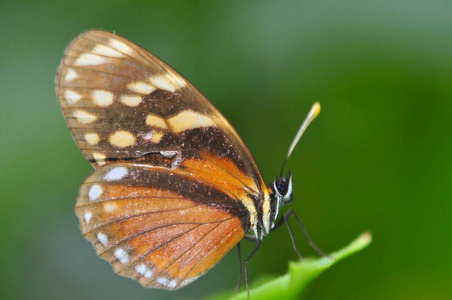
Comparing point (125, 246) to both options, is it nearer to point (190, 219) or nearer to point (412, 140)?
point (190, 219)

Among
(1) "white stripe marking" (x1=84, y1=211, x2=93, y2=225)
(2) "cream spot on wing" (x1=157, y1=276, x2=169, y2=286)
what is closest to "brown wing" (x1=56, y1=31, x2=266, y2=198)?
(1) "white stripe marking" (x1=84, y1=211, x2=93, y2=225)

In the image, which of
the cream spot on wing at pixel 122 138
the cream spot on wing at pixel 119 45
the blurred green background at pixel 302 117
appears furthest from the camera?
the blurred green background at pixel 302 117

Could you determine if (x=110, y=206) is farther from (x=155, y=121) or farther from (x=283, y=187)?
(x=283, y=187)

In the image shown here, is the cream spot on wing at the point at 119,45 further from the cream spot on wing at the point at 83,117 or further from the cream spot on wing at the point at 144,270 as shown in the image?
the cream spot on wing at the point at 144,270

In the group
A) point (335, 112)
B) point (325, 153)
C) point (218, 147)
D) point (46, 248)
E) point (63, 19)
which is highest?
point (63, 19)

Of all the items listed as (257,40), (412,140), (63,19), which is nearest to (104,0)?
(63,19)

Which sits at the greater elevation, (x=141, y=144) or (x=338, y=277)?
(x=141, y=144)

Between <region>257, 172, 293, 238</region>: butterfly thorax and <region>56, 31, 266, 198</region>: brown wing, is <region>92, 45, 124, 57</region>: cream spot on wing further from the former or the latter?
<region>257, 172, 293, 238</region>: butterfly thorax

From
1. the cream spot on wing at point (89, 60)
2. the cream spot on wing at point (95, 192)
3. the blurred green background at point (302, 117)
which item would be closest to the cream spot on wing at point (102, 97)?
the cream spot on wing at point (89, 60)
